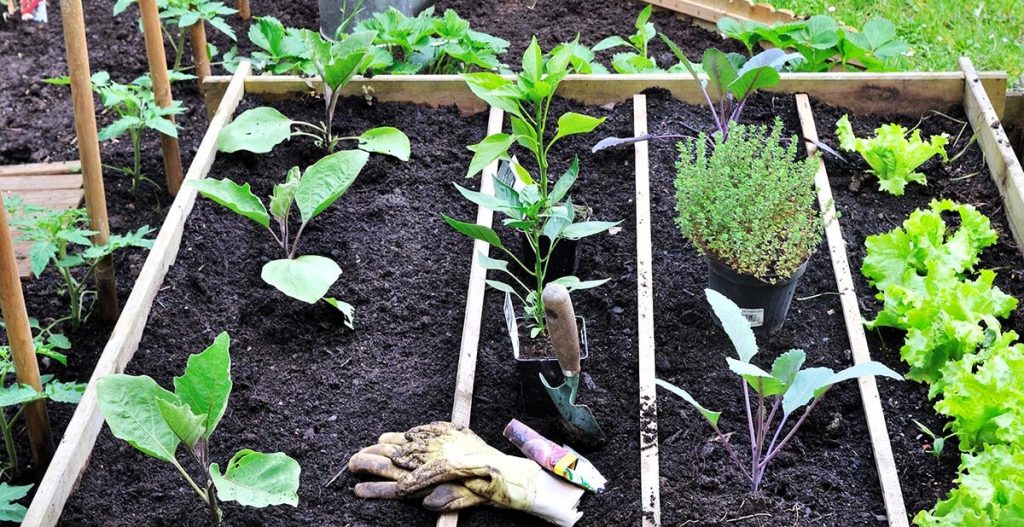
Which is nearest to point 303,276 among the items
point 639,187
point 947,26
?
point 639,187

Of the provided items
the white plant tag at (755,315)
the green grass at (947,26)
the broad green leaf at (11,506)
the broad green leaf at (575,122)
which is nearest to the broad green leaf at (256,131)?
the broad green leaf at (575,122)

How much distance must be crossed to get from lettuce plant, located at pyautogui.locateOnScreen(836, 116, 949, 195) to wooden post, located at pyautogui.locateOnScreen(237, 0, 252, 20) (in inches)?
124

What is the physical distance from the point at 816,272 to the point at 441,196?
125 cm

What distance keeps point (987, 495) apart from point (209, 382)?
1659mm

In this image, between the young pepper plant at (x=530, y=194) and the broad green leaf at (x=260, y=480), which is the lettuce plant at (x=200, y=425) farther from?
the young pepper plant at (x=530, y=194)

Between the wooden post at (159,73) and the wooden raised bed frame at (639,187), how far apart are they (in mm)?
211

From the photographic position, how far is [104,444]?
268cm

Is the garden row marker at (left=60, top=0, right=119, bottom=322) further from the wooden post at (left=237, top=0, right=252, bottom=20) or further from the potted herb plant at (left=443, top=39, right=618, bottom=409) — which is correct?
the wooden post at (left=237, top=0, right=252, bottom=20)

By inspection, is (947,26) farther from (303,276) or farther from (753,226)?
(303,276)

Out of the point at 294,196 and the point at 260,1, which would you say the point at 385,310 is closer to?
the point at 294,196

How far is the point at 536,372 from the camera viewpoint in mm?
2701

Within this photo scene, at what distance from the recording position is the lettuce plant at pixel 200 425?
7.39 feet

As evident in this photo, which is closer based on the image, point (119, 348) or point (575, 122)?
point (119, 348)

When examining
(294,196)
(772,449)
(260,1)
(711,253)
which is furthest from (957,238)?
(260,1)
